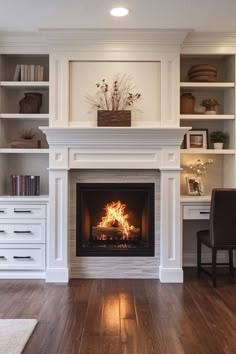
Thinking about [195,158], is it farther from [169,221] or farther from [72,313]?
[72,313]

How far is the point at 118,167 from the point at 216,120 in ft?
4.82

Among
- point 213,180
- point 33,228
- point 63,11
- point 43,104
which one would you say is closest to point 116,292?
point 33,228

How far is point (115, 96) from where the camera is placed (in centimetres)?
459

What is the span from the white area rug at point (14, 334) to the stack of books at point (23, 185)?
171 centimetres

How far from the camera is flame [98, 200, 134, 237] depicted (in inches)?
191

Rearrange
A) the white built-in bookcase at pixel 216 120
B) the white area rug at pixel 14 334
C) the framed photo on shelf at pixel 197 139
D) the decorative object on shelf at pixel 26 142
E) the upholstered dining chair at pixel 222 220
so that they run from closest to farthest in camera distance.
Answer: the white area rug at pixel 14 334, the upholstered dining chair at pixel 222 220, the decorative object on shelf at pixel 26 142, the white built-in bookcase at pixel 216 120, the framed photo on shelf at pixel 197 139

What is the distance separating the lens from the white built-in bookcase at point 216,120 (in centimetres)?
481

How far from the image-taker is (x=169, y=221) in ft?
14.8

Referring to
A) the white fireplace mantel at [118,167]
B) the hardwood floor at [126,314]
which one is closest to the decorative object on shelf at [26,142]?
the white fireplace mantel at [118,167]

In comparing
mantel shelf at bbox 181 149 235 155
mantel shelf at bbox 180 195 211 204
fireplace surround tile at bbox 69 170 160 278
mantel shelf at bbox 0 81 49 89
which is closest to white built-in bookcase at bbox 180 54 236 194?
mantel shelf at bbox 181 149 235 155

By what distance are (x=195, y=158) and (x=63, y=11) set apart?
233 centimetres

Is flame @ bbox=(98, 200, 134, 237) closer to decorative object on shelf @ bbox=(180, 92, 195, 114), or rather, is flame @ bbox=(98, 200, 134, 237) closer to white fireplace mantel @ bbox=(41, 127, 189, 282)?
white fireplace mantel @ bbox=(41, 127, 189, 282)

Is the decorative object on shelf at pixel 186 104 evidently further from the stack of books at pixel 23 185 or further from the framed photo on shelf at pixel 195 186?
the stack of books at pixel 23 185

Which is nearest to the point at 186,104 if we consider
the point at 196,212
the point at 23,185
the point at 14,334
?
the point at 196,212
